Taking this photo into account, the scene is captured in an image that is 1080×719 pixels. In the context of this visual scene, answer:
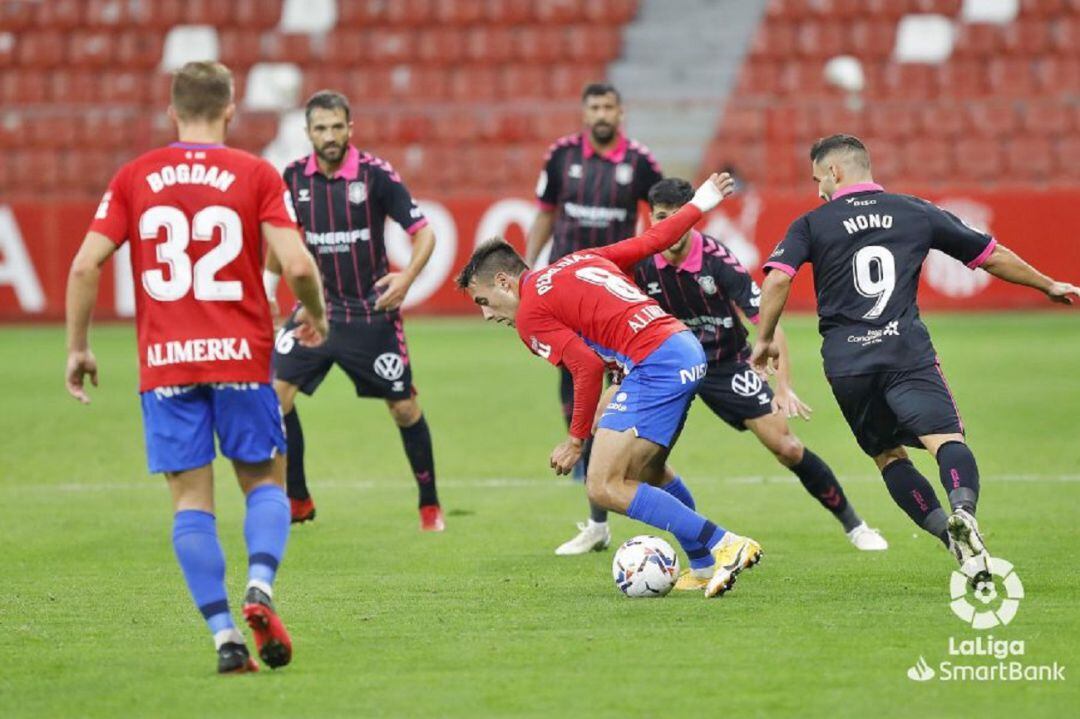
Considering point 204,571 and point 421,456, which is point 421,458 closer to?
point 421,456

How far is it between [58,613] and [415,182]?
16.3m

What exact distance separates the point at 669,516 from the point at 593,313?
910 millimetres

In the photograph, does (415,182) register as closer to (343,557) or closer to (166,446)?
(343,557)

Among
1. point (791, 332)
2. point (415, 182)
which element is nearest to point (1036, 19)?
point (791, 332)

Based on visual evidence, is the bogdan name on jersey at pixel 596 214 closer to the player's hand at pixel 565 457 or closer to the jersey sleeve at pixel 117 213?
the player's hand at pixel 565 457

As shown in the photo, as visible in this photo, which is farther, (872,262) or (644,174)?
(644,174)

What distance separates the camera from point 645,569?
7.52 metres

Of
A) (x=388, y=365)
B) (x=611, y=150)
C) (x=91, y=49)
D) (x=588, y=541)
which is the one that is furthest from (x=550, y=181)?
(x=91, y=49)

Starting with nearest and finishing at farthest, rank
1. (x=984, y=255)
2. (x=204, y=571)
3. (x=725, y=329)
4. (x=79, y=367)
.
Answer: (x=204, y=571), (x=79, y=367), (x=984, y=255), (x=725, y=329)

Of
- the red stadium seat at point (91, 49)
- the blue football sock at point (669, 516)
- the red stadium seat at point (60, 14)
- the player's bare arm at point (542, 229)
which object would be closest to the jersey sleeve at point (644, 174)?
the player's bare arm at point (542, 229)

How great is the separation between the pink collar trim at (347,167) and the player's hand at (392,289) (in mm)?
624

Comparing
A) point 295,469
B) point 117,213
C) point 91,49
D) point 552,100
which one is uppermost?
point 91,49

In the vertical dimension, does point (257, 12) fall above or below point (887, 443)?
above

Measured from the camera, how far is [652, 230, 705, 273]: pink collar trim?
9.05 metres
